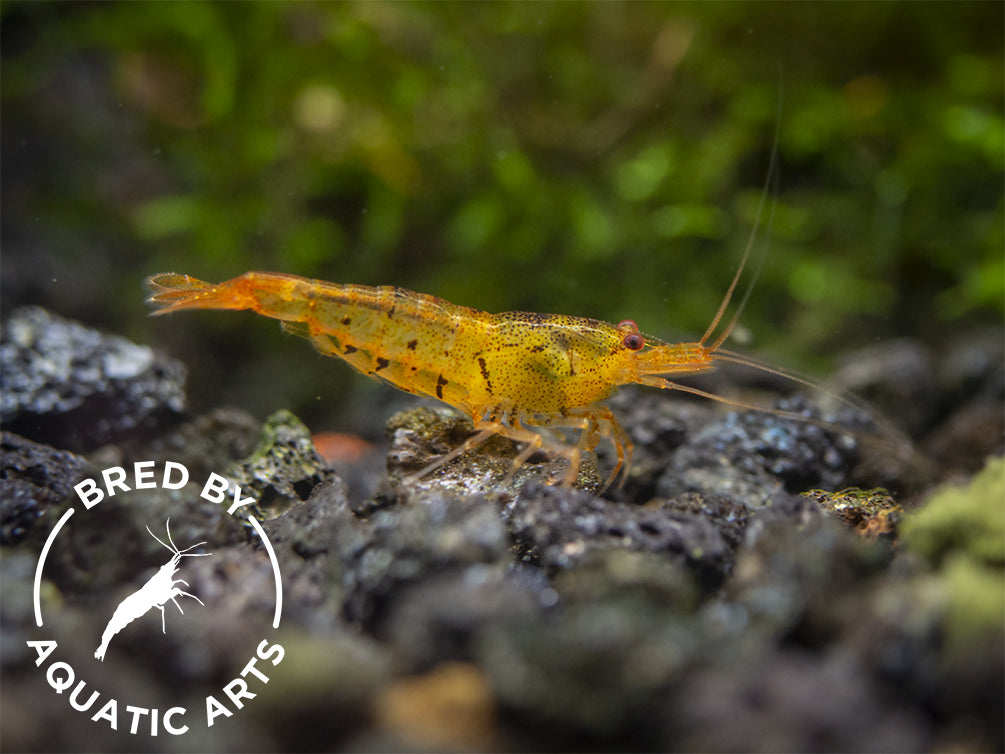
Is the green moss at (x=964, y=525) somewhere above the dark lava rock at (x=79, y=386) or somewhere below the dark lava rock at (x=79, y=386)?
below

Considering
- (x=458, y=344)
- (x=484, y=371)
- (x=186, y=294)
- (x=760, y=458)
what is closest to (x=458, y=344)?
(x=458, y=344)

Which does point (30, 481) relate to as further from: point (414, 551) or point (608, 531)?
point (608, 531)

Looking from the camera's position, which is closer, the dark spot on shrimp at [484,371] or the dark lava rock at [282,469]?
the dark lava rock at [282,469]

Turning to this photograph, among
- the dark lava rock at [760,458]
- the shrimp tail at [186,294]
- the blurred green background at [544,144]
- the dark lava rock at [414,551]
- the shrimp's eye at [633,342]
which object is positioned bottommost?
the dark lava rock at [414,551]

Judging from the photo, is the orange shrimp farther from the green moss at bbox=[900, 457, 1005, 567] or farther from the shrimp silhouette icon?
the shrimp silhouette icon

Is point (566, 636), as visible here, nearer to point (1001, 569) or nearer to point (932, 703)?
point (932, 703)

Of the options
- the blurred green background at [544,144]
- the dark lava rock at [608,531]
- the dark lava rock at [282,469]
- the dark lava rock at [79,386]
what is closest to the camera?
the dark lava rock at [608,531]

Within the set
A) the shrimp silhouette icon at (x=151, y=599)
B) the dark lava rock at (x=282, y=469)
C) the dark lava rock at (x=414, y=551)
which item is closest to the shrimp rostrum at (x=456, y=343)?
the dark lava rock at (x=282, y=469)

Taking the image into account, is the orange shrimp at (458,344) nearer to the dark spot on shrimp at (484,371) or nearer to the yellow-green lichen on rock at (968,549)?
the dark spot on shrimp at (484,371)
